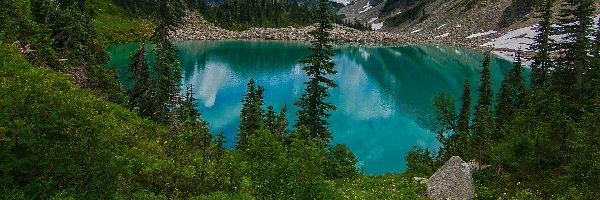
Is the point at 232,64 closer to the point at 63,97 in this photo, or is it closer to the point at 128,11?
the point at 128,11

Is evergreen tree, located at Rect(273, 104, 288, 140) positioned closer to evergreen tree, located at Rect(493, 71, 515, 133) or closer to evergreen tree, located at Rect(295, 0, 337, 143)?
evergreen tree, located at Rect(295, 0, 337, 143)

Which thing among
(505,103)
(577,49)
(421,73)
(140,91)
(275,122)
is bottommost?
(275,122)

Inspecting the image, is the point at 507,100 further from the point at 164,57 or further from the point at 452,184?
the point at 164,57

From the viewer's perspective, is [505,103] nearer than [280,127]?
No

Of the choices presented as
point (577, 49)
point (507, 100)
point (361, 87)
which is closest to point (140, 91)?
point (577, 49)

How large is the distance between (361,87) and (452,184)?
7556 cm

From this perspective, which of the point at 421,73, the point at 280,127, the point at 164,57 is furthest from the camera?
the point at 421,73

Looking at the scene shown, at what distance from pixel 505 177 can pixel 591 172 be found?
287 inches

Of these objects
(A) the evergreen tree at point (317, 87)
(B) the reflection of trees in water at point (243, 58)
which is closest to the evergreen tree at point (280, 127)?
(A) the evergreen tree at point (317, 87)

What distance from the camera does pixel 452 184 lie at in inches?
1022

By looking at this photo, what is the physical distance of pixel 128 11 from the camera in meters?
194

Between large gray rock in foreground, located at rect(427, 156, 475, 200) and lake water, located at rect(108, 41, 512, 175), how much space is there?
23008 millimetres

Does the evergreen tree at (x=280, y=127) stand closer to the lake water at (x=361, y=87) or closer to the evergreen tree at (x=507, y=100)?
the lake water at (x=361, y=87)

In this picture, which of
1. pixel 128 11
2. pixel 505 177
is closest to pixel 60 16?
pixel 505 177
